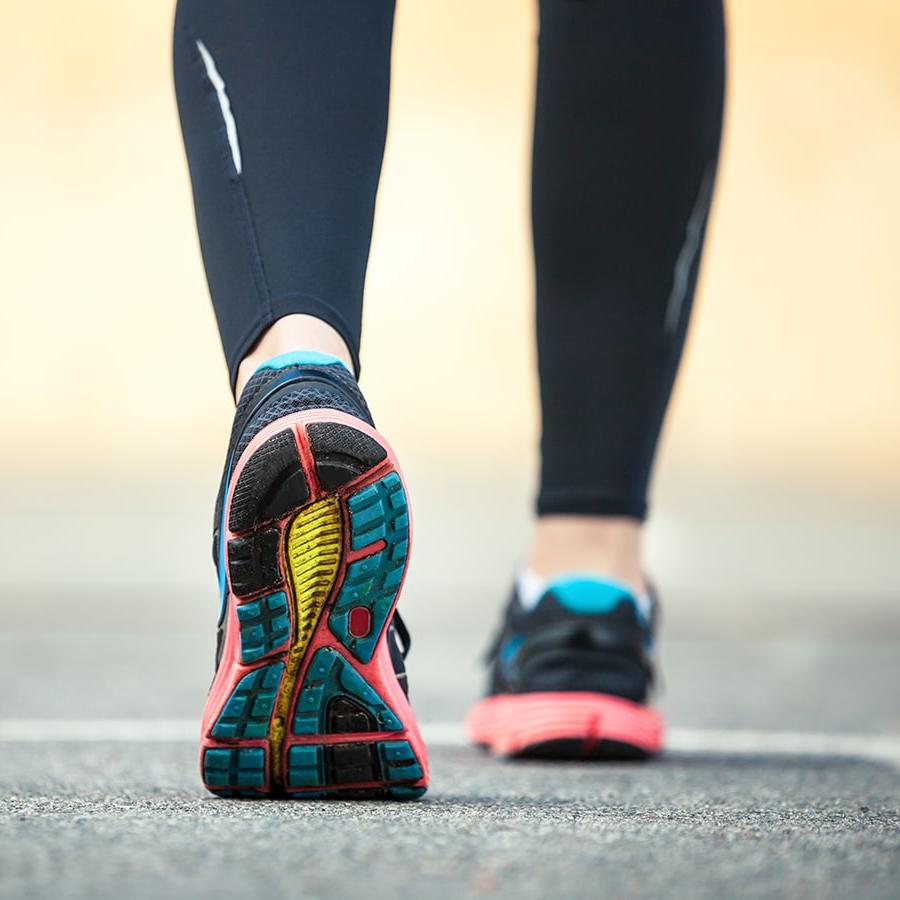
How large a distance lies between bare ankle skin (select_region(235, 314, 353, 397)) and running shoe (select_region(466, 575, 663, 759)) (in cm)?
36

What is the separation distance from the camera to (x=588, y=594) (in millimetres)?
1038

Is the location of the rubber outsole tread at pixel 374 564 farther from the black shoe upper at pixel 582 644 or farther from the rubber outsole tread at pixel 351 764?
the black shoe upper at pixel 582 644

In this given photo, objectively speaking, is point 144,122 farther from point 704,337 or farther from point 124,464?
point 704,337

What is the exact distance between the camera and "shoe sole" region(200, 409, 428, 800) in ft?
2.15

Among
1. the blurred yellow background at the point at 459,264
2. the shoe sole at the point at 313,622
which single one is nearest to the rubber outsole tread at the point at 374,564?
the shoe sole at the point at 313,622

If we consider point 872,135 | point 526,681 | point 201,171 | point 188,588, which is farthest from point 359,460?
point 872,135

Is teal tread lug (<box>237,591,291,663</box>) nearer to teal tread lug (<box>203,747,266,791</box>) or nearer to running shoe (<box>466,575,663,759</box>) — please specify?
teal tread lug (<box>203,747,266,791</box>)

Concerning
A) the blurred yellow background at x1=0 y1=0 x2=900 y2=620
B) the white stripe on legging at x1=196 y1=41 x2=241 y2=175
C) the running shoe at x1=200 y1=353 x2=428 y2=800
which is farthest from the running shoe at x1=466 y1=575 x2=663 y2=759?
the blurred yellow background at x1=0 y1=0 x2=900 y2=620

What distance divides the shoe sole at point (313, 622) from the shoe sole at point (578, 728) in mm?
302

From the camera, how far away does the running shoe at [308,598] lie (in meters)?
0.66

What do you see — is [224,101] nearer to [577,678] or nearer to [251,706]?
[251,706]

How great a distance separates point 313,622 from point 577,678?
378 millimetres

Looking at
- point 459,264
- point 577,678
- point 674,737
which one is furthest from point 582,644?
point 459,264

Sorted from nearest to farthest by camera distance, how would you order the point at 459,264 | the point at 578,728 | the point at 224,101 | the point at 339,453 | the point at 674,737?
the point at 339,453 → the point at 224,101 → the point at 578,728 → the point at 674,737 → the point at 459,264
